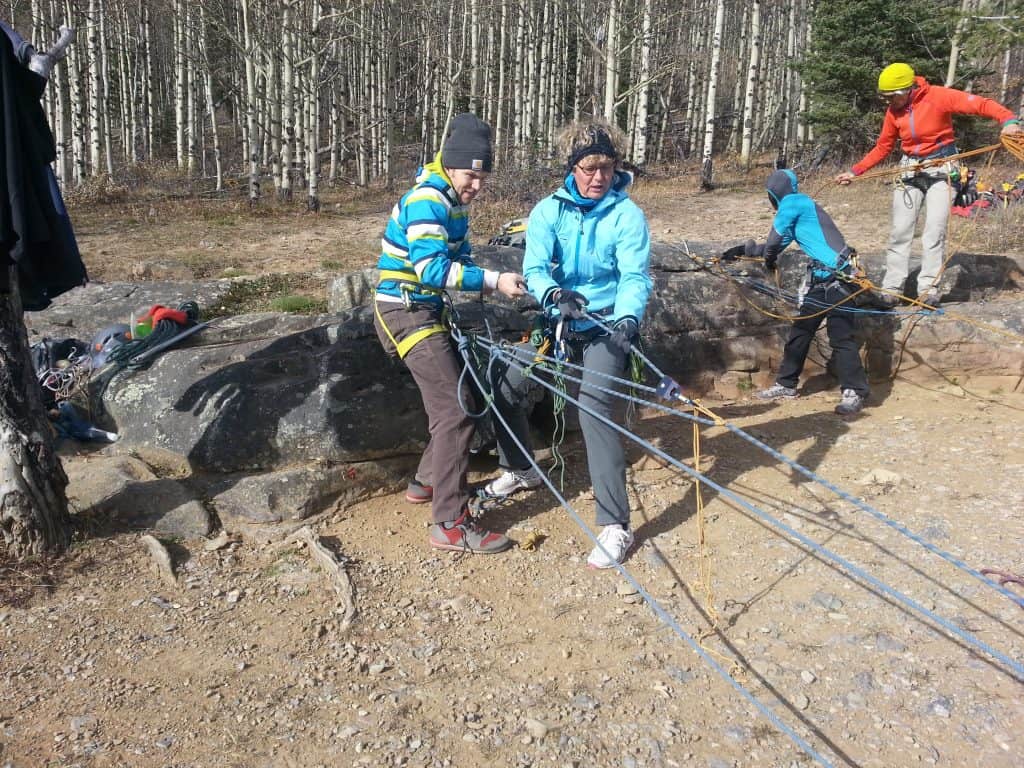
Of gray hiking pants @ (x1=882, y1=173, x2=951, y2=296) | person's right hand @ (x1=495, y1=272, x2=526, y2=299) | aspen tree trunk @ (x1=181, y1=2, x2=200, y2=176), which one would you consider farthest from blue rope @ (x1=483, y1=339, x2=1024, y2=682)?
aspen tree trunk @ (x1=181, y1=2, x2=200, y2=176)

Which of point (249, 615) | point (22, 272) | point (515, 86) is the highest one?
point (515, 86)

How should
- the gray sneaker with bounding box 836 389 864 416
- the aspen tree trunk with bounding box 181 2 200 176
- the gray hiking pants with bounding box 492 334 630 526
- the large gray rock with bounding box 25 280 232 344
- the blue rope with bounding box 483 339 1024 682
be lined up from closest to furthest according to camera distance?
the blue rope with bounding box 483 339 1024 682 → the gray hiking pants with bounding box 492 334 630 526 → the gray sneaker with bounding box 836 389 864 416 → the large gray rock with bounding box 25 280 232 344 → the aspen tree trunk with bounding box 181 2 200 176

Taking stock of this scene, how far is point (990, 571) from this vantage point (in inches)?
147

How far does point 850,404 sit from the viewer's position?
5.91 metres

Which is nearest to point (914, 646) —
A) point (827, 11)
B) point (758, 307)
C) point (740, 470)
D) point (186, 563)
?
point (740, 470)

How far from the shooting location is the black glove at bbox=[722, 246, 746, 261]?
716 cm

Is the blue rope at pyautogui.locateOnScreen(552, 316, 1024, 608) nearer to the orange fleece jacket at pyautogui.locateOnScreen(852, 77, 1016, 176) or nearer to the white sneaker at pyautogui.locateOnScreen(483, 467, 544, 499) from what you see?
the white sneaker at pyautogui.locateOnScreen(483, 467, 544, 499)

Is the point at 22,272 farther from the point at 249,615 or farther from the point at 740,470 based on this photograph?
the point at 740,470

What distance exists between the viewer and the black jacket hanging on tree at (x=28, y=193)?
3.30 m

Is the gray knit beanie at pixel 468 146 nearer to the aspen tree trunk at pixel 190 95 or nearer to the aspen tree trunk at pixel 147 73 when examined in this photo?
the aspen tree trunk at pixel 190 95

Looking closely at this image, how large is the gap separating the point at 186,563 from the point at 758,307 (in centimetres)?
524

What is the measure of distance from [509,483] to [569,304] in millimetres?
1409

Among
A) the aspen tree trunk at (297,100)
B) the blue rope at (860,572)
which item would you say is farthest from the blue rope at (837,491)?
the aspen tree trunk at (297,100)

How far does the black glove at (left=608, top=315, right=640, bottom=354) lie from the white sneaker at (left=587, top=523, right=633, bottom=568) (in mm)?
979
